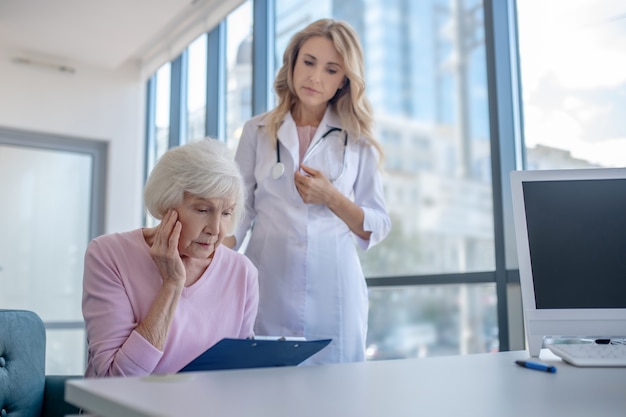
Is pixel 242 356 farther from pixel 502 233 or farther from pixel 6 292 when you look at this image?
pixel 6 292

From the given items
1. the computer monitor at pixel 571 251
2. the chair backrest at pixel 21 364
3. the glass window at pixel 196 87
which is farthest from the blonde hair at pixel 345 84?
the glass window at pixel 196 87

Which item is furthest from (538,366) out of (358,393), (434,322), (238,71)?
(434,322)

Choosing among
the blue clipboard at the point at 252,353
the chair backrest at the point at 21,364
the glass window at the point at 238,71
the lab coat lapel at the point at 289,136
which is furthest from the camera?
the glass window at the point at 238,71

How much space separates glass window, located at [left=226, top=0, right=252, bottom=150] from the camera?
4.34 metres

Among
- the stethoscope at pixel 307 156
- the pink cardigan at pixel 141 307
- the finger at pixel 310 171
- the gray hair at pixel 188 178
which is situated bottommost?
the pink cardigan at pixel 141 307

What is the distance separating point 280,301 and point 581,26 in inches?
58.2

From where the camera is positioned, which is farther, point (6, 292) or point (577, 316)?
point (6, 292)

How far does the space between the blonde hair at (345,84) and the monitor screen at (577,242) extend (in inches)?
33.2

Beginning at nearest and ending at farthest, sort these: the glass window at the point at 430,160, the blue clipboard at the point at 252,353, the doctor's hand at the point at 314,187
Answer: the blue clipboard at the point at 252,353, the doctor's hand at the point at 314,187, the glass window at the point at 430,160

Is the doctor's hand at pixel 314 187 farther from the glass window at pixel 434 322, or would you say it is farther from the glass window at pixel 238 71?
the glass window at pixel 434 322

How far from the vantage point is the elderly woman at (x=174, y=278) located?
56.4 inches

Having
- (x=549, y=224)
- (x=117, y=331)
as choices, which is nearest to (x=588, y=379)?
(x=549, y=224)

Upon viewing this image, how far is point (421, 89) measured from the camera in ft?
22.5

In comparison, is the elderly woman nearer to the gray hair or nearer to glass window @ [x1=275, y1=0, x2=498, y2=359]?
the gray hair
